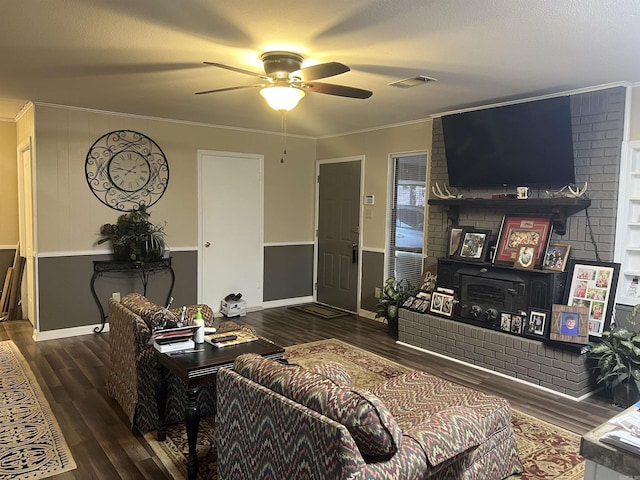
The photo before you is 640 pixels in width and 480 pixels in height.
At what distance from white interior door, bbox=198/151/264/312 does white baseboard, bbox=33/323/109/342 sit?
132cm

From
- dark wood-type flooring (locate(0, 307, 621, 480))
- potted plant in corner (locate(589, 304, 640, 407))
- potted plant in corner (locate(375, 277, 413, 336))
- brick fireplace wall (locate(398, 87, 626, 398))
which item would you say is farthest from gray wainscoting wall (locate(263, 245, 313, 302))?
potted plant in corner (locate(589, 304, 640, 407))

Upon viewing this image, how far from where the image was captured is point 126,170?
5.40 m

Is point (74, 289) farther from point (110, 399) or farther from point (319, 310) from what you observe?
point (319, 310)

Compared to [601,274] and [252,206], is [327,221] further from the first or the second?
[601,274]

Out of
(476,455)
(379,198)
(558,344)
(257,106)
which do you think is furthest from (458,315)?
(257,106)

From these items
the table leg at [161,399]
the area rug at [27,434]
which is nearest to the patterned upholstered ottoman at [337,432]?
the table leg at [161,399]

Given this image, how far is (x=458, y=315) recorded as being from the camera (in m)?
4.64

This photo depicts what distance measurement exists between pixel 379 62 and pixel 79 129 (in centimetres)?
352

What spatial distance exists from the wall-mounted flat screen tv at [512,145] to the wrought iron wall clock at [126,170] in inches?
131

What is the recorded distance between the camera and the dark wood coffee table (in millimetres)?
2504

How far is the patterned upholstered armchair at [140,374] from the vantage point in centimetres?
296

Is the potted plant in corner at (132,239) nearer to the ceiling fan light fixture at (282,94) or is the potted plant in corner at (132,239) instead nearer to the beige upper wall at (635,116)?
the ceiling fan light fixture at (282,94)

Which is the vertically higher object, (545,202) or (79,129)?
(79,129)

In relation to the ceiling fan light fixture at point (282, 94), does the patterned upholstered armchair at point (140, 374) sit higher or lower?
lower
